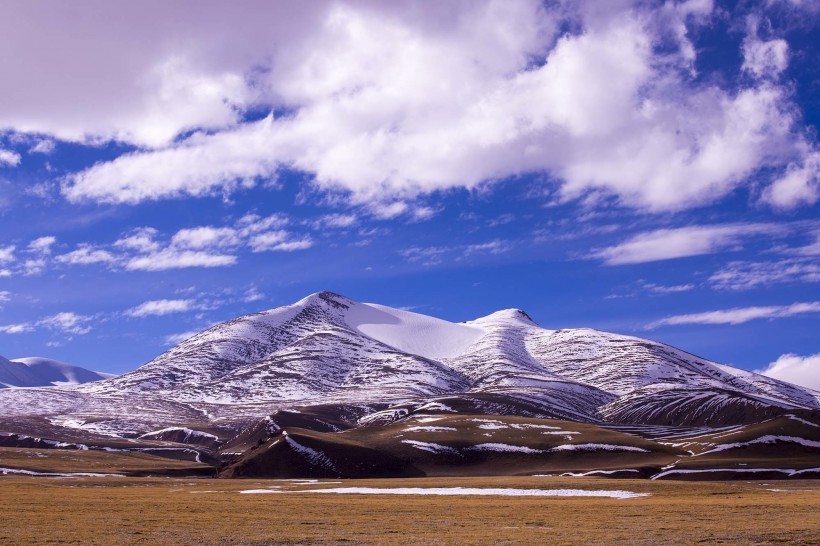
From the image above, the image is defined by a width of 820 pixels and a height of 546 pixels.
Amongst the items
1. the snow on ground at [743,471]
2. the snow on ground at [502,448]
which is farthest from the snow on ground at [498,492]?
the snow on ground at [502,448]

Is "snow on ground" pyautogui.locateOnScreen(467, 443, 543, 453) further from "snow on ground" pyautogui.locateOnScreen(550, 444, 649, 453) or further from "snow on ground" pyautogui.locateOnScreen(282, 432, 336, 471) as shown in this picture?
"snow on ground" pyautogui.locateOnScreen(282, 432, 336, 471)

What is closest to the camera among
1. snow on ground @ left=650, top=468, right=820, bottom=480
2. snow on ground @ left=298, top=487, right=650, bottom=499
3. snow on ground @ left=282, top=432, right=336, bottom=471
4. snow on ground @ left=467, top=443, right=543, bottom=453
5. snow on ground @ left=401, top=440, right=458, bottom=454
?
snow on ground @ left=298, top=487, right=650, bottom=499

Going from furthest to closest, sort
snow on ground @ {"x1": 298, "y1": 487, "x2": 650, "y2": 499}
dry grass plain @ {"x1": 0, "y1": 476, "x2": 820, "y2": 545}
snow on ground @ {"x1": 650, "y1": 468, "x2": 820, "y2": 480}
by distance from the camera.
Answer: snow on ground @ {"x1": 650, "y1": 468, "x2": 820, "y2": 480} → snow on ground @ {"x1": 298, "y1": 487, "x2": 650, "y2": 499} → dry grass plain @ {"x1": 0, "y1": 476, "x2": 820, "y2": 545}

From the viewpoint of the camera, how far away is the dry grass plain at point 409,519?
44.3 meters

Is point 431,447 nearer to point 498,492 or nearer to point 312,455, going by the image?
point 312,455

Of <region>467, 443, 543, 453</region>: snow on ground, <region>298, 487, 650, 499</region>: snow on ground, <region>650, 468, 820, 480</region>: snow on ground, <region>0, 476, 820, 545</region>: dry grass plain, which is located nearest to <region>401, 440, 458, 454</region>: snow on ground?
<region>467, 443, 543, 453</region>: snow on ground

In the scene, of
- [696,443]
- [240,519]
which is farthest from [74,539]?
[696,443]

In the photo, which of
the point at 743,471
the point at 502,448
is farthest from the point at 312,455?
the point at 743,471

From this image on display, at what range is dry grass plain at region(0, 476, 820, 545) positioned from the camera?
4431 cm

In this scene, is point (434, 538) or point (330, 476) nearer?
point (434, 538)

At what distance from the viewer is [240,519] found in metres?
57.2

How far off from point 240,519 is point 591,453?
441ft

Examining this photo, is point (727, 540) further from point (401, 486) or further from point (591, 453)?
point (591, 453)

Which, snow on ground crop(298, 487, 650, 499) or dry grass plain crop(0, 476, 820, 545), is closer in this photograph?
dry grass plain crop(0, 476, 820, 545)
